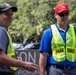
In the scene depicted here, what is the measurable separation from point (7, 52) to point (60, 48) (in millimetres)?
1264

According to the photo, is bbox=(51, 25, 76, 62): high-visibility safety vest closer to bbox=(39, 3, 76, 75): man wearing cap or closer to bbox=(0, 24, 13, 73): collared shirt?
bbox=(39, 3, 76, 75): man wearing cap

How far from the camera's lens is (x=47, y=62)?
553cm

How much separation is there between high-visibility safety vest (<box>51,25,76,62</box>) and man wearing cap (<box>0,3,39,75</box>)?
990 mm

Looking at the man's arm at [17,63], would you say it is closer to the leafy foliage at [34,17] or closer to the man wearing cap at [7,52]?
the man wearing cap at [7,52]

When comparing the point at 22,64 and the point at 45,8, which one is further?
the point at 45,8

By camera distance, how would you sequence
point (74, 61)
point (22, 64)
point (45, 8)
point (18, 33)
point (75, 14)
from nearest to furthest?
point (22, 64)
point (74, 61)
point (75, 14)
point (45, 8)
point (18, 33)

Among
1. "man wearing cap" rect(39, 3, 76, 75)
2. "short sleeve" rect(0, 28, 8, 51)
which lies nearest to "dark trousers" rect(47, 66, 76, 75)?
"man wearing cap" rect(39, 3, 76, 75)

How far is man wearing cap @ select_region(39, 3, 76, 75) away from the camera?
5.36 meters

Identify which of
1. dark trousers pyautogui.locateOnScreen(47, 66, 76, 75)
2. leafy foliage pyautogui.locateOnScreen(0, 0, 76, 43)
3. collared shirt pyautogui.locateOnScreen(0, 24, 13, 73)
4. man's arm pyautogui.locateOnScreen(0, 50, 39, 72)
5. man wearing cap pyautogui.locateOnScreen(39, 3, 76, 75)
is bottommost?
leafy foliage pyautogui.locateOnScreen(0, 0, 76, 43)

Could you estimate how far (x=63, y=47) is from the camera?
17.6 feet

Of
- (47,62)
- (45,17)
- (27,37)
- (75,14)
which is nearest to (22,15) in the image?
(27,37)

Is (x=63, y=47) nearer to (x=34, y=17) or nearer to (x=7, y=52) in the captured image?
(x=7, y=52)

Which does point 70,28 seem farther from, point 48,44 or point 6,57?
point 6,57

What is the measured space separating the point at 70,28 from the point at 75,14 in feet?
88.5
